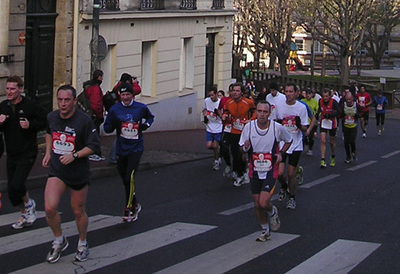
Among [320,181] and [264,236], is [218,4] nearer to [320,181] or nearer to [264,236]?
[320,181]

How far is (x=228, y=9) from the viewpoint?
33375 mm

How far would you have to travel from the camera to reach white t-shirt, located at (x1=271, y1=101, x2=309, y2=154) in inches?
506

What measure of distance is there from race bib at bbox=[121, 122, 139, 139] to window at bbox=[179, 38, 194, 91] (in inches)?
735

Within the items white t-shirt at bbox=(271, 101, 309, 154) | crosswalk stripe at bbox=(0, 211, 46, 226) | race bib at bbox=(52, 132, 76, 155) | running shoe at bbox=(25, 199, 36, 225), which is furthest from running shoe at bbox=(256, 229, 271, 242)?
crosswalk stripe at bbox=(0, 211, 46, 226)

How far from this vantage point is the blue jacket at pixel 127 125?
11172 mm

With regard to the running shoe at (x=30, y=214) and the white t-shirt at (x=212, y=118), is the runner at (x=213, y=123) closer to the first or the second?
the white t-shirt at (x=212, y=118)

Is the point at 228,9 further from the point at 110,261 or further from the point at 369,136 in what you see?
the point at 110,261

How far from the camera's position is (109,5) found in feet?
77.3

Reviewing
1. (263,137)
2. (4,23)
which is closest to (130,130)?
(263,137)

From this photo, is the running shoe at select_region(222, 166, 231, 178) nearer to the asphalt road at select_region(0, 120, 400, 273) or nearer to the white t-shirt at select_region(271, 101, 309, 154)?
the asphalt road at select_region(0, 120, 400, 273)

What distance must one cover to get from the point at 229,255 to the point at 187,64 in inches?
835

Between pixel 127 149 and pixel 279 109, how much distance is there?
117 inches

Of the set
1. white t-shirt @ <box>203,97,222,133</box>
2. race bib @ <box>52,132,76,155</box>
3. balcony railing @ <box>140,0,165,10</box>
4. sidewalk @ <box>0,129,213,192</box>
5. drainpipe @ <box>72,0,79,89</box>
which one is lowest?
sidewalk @ <box>0,129,213,192</box>

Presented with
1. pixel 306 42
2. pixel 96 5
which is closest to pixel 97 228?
pixel 96 5
